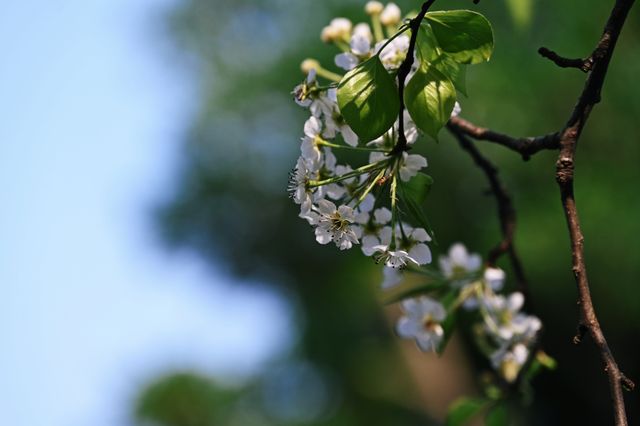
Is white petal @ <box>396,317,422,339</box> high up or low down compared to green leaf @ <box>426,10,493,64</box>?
down

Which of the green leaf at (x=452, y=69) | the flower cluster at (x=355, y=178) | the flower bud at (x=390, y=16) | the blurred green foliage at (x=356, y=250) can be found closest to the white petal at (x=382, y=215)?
the flower cluster at (x=355, y=178)

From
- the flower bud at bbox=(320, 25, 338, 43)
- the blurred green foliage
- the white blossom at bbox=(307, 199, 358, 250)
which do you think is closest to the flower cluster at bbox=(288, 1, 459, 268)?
the white blossom at bbox=(307, 199, 358, 250)

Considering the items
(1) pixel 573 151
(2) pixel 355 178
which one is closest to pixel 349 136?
(2) pixel 355 178

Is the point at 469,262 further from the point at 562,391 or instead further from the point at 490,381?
the point at 562,391

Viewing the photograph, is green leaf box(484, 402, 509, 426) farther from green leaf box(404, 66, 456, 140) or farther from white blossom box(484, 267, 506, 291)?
green leaf box(404, 66, 456, 140)

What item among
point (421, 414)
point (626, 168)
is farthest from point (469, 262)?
point (421, 414)

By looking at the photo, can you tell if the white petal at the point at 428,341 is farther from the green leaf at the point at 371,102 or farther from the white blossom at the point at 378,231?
the green leaf at the point at 371,102
